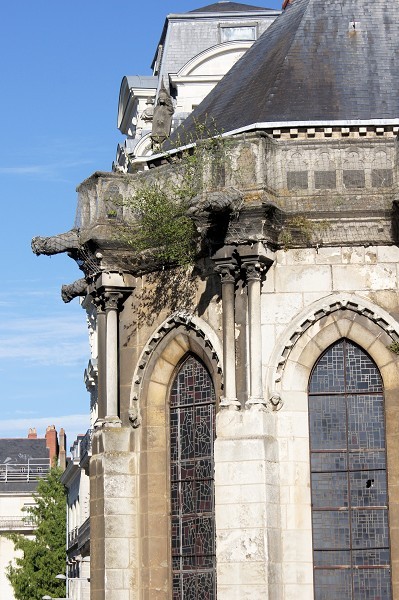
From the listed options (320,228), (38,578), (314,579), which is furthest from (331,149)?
(38,578)

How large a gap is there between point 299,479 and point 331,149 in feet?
17.7

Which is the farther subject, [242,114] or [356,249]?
[242,114]

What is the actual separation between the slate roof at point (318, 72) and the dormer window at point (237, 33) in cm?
2775

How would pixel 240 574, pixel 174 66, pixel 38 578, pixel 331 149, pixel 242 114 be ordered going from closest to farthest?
1. pixel 240 574
2. pixel 331 149
3. pixel 242 114
4. pixel 174 66
5. pixel 38 578

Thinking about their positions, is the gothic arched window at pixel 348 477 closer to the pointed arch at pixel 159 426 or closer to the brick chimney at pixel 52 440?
the pointed arch at pixel 159 426

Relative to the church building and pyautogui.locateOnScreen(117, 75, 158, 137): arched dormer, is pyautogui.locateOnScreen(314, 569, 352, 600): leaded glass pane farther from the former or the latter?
pyautogui.locateOnScreen(117, 75, 158, 137): arched dormer

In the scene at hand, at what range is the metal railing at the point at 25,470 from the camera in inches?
4628

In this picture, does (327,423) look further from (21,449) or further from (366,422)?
(21,449)

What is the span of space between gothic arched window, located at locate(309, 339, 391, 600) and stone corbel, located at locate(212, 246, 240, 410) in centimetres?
143

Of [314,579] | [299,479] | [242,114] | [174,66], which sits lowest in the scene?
[314,579]

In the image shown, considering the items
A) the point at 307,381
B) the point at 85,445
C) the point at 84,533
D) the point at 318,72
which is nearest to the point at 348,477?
the point at 307,381

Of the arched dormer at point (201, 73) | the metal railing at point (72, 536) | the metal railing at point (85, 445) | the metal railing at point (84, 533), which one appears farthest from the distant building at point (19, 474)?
the arched dormer at point (201, 73)

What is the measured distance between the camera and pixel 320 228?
25141 mm

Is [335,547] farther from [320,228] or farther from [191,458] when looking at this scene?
[320,228]
